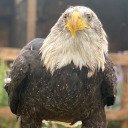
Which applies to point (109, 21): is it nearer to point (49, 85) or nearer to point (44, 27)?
point (44, 27)

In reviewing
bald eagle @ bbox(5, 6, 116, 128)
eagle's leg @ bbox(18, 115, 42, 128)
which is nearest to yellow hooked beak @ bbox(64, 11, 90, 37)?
bald eagle @ bbox(5, 6, 116, 128)

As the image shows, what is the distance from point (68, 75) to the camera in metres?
2.65

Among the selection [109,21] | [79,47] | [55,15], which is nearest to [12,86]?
[79,47]

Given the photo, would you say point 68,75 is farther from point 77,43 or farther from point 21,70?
point 21,70

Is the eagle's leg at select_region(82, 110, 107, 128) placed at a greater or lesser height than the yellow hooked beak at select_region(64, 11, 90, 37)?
lesser

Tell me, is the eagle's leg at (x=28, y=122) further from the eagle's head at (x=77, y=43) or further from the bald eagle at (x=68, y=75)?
the eagle's head at (x=77, y=43)

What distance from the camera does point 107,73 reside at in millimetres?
2873

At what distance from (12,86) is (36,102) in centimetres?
29

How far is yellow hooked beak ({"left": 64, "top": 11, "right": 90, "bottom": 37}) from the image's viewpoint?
231 cm

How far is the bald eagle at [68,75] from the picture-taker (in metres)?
2.52

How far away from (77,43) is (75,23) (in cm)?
25

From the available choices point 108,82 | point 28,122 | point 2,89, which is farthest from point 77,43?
point 2,89

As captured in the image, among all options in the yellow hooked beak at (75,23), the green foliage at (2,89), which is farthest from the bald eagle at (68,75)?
the green foliage at (2,89)

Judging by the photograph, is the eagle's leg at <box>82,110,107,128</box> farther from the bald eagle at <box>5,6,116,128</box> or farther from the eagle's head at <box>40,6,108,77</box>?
the eagle's head at <box>40,6,108,77</box>
